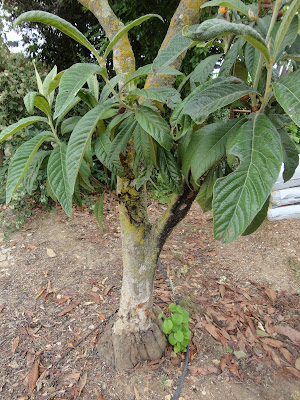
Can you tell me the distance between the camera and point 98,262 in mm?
2898

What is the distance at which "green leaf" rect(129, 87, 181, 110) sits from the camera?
0.82 metres

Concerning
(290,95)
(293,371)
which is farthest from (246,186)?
(293,371)

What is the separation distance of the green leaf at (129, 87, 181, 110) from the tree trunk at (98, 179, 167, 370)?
0.56 meters

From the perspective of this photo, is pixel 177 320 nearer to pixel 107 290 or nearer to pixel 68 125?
pixel 107 290

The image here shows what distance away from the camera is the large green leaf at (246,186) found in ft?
2.09

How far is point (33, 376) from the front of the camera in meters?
1.76

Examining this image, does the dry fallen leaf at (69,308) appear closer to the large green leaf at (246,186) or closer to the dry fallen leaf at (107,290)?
the dry fallen leaf at (107,290)

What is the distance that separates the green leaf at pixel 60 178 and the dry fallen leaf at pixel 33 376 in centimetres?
149

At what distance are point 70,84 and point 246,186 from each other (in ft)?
1.59

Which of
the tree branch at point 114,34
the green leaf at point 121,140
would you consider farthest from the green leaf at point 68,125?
the tree branch at point 114,34

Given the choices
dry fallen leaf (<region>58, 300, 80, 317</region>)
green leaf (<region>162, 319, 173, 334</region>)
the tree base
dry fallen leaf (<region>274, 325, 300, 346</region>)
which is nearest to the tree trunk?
the tree base

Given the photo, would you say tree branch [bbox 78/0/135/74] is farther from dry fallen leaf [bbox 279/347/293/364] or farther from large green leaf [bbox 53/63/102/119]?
dry fallen leaf [bbox 279/347/293/364]

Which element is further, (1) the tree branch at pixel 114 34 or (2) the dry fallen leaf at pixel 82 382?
(2) the dry fallen leaf at pixel 82 382

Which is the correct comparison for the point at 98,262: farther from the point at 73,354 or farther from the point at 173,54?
the point at 173,54
